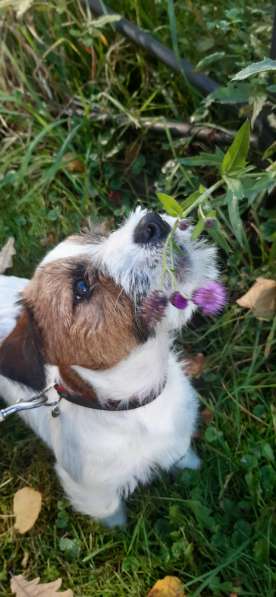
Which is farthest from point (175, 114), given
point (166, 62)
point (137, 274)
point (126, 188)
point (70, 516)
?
point (70, 516)

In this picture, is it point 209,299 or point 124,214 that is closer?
point 209,299

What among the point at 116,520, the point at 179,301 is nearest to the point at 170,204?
the point at 179,301

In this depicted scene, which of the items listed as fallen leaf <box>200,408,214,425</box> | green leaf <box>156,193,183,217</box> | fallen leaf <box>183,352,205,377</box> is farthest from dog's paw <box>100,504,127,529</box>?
green leaf <box>156,193,183,217</box>

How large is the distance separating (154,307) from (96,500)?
1005 millimetres

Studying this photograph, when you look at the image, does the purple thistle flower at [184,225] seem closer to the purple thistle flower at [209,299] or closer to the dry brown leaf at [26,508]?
the purple thistle flower at [209,299]

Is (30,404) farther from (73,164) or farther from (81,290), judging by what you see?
(73,164)

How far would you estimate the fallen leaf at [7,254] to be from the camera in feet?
10.4

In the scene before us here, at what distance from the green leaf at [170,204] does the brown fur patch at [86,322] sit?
42 cm

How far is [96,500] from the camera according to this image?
92.0 inches

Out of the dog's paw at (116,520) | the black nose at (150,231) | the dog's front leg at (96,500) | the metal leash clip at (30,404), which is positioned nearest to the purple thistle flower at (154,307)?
the black nose at (150,231)

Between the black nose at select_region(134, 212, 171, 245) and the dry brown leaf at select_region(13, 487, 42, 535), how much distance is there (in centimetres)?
145

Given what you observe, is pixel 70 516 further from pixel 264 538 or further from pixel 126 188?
pixel 126 188

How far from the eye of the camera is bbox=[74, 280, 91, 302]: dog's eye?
1.75m

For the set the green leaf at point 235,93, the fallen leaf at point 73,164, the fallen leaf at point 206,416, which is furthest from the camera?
the fallen leaf at point 73,164
